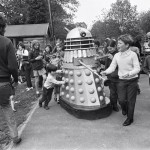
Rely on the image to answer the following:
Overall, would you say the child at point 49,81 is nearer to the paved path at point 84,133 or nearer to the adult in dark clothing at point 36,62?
the paved path at point 84,133

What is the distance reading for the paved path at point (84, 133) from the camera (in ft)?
11.0

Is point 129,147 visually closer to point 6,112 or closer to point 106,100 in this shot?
point 106,100

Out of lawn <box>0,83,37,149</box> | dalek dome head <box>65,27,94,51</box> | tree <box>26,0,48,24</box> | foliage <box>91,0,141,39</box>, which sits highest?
tree <box>26,0,48,24</box>

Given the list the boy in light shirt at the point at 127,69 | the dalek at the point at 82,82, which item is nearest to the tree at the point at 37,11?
the dalek at the point at 82,82

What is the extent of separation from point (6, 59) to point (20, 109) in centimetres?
266

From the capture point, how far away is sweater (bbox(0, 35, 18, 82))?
10.1 feet

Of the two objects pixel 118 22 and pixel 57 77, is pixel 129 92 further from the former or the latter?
pixel 118 22

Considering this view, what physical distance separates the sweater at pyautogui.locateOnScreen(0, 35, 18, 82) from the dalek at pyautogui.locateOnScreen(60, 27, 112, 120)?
1.63 meters

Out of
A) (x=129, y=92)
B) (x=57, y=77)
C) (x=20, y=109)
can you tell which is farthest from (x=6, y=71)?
(x=20, y=109)

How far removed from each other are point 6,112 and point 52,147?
92 cm

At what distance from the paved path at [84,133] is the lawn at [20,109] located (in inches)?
11.5

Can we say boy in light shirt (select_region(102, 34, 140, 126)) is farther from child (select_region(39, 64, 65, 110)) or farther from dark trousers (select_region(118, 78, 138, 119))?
child (select_region(39, 64, 65, 110))

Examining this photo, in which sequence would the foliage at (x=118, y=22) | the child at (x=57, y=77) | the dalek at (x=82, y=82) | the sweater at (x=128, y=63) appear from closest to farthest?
the sweater at (x=128, y=63) → the dalek at (x=82, y=82) → the child at (x=57, y=77) → the foliage at (x=118, y=22)

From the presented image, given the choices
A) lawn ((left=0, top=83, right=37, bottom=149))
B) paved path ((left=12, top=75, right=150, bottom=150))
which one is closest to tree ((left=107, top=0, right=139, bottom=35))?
lawn ((left=0, top=83, right=37, bottom=149))
